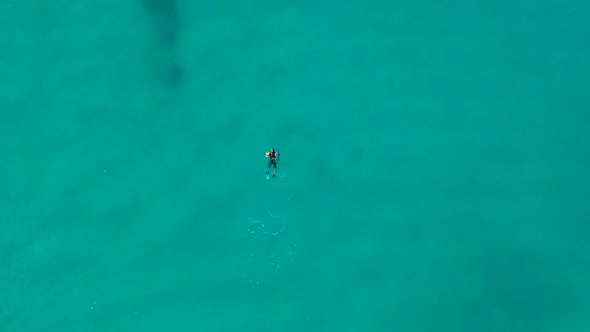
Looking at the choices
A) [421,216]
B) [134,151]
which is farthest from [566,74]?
[134,151]

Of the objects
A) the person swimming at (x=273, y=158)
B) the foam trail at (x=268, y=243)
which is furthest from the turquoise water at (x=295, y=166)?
the person swimming at (x=273, y=158)

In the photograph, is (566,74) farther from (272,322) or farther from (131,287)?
A: (131,287)

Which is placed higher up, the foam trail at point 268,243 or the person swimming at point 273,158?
the person swimming at point 273,158

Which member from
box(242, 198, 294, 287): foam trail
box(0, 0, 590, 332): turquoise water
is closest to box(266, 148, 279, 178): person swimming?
box(0, 0, 590, 332): turquoise water

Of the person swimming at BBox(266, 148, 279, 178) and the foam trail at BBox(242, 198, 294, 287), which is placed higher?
the person swimming at BBox(266, 148, 279, 178)

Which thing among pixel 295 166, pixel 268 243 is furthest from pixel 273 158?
pixel 268 243

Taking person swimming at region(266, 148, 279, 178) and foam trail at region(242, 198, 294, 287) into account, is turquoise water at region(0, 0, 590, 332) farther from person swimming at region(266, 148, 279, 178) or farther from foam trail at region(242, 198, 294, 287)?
person swimming at region(266, 148, 279, 178)

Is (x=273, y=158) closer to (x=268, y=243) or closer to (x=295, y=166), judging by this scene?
(x=295, y=166)

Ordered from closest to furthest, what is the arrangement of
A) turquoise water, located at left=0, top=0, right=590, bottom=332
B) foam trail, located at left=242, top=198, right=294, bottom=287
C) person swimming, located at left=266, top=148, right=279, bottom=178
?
turquoise water, located at left=0, top=0, right=590, bottom=332 < foam trail, located at left=242, top=198, right=294, bottom=287 < person swimming, located at left=266, top=148, right=279, bottom=178

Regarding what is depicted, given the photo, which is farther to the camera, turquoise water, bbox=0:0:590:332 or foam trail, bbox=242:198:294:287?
foam trail, bbox=242:198:294:287

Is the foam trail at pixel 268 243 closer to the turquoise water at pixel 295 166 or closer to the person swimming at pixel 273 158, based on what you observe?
the turquoise water at pixel 295 166
